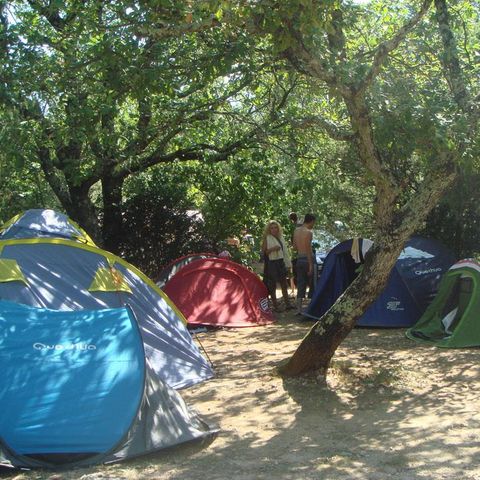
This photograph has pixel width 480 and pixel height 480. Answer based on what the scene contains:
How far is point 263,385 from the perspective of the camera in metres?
6.34

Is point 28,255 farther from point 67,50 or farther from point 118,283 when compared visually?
point 67,50

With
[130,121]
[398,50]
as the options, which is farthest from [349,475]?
[130,121]

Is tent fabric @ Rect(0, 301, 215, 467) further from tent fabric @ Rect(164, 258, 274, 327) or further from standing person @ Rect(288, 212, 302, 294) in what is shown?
standing person @ Rect(288, 212, 302, 294)

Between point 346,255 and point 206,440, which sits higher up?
point 346,255

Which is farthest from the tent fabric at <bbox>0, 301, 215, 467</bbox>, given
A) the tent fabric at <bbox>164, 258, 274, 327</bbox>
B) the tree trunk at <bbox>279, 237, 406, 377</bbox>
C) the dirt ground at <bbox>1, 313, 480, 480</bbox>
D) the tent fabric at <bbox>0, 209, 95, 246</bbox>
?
the tent fabric at <bbox>164, 258, 274, 327</bbox>

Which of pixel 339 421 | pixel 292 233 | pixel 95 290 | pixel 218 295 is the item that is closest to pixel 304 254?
pixel 218 295

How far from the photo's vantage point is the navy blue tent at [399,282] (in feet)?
30.6

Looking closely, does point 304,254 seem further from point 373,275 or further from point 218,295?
point 373,275

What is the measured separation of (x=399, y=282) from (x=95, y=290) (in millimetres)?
4617

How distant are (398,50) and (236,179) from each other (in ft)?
18.6

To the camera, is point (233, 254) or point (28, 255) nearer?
point (28, 255)

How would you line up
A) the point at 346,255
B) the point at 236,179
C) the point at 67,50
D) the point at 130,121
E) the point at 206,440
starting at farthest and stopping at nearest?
the point at 236,179 < the point at 130,121 < the point at 346,255 < the point at 67,50 < the point at 206,440

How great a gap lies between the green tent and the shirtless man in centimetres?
226

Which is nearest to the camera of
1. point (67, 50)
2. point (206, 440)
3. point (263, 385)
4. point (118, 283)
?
point (206, 440)
